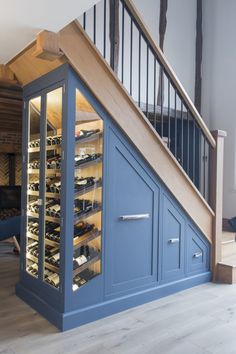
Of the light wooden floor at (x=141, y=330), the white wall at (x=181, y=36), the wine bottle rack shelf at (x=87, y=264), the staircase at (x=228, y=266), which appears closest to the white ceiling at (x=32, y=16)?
the wine bottle rack shelf at (x=87, y=264)

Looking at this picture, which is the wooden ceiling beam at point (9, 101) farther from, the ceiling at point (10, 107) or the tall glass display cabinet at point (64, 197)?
the tall glass display cabinet at point (64, 197)

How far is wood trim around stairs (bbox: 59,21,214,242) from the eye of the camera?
8.92 ft

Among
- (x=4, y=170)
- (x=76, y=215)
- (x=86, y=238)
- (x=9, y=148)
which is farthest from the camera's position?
(x=4, y=170)

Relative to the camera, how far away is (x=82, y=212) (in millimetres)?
2943

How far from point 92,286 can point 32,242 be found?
2.89 ft

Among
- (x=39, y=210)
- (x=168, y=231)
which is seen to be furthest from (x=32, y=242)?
(x=168, y=231)

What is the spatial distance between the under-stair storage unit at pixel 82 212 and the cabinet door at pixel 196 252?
1.42ft

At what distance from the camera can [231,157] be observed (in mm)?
6086

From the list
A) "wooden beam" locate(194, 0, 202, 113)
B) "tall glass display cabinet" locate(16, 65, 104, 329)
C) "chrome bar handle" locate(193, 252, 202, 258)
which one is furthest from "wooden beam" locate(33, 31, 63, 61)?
"wooden beam" locate(194, 0, 202, 113)

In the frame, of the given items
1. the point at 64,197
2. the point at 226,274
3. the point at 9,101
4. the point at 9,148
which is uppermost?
the point at 9,101

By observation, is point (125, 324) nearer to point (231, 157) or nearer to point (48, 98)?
point (48, 98)

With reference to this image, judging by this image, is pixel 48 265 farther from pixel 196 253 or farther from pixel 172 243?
pixel 196 253

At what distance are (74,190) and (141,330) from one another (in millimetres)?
1359

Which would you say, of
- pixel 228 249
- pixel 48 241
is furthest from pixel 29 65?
pixel 228 249
